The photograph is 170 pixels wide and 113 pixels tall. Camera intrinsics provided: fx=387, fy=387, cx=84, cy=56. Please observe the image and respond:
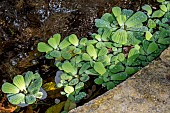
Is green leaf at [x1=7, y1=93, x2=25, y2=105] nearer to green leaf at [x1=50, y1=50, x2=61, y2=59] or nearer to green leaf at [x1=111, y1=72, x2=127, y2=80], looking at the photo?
green leaf at [x1=50, y1=50, x2=61, y2=59]

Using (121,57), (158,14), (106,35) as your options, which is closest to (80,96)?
(121,57)

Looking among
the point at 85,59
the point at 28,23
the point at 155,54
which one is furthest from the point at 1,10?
the point at 155,54

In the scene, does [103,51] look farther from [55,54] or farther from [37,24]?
[37,24]

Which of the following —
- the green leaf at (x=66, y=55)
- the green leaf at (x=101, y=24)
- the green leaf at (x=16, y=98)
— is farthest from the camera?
the green leaf at (x=101, y=24)

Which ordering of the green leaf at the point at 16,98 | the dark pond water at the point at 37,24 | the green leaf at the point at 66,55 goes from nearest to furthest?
1. the green leaf at the point at 16,98
2. the green leaf at the point at 66,55
3. the dark pond water at the point at 37,24

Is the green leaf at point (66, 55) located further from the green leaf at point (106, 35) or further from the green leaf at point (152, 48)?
the green leaf at point (152, 48)

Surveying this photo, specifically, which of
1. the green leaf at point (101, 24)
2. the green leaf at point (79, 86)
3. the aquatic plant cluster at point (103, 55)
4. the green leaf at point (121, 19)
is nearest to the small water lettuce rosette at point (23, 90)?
the aquatic plant cluster at point (103, 55)
